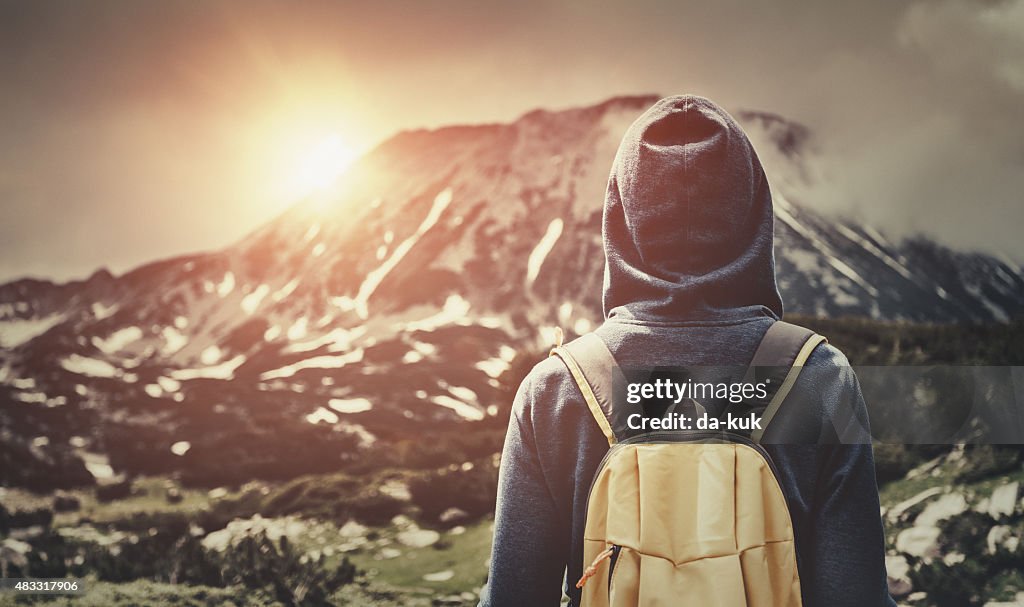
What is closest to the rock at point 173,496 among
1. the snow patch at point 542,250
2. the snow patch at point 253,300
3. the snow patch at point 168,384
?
the snow patch at point 168,384

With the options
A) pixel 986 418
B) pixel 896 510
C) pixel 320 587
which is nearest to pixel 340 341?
pixel 320 587

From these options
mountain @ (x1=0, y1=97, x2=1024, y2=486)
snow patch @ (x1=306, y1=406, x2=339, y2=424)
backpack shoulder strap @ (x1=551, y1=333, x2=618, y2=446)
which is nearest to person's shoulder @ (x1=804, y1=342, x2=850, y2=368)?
backpack shoulder strap @ (x1=551, y1=333, x2=618, y2=446)

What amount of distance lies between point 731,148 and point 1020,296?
182 inches

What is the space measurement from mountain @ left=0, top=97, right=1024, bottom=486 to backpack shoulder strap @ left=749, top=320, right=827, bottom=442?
3.76 metres

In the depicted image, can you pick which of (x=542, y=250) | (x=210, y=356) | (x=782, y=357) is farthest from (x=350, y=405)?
(x=782, y=357)

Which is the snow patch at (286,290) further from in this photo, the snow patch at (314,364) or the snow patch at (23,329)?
the snow patch at (23,329)

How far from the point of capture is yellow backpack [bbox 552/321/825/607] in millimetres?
1239

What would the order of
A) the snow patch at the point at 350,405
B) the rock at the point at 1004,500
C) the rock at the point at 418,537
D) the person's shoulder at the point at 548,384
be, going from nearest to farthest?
the person's shoulder at the point at 548,384, the rock at the point at 1004,500, the rock at the point at 418,537, the snow patch at the point at 350,405

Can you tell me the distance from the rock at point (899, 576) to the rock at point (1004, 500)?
0.64 metres

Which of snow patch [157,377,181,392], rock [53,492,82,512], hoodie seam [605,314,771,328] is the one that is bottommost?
hoodie seam [605,314,771,328]

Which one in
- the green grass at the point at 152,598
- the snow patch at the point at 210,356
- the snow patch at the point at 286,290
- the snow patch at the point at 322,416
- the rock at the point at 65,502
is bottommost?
the green grass at the point at 152,598

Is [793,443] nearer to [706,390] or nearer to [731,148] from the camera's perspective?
[706,390]

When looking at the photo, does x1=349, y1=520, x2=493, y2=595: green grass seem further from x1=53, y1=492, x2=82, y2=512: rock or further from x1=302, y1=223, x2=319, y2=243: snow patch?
x1=302, y1=223, x2=319, y2=243: snow patch

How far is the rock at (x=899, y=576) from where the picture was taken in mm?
3713
